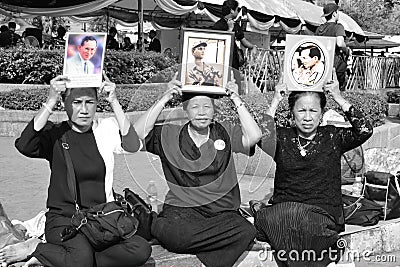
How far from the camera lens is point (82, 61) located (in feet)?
12.5

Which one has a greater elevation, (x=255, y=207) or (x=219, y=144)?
(x=219, y=144)

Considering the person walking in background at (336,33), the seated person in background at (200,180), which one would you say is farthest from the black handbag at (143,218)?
the person walking in background at (336,33)

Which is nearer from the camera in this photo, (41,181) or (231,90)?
(231,90)

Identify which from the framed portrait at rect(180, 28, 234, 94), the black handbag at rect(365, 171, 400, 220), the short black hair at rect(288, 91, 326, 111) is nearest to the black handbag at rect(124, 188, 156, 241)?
the framed portrait at rect(180, 28, 234, 94)

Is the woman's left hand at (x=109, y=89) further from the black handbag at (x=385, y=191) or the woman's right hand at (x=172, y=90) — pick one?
the black handbag at (x=385, y=191)

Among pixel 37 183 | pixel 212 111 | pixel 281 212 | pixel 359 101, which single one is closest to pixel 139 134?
pixel 212 111

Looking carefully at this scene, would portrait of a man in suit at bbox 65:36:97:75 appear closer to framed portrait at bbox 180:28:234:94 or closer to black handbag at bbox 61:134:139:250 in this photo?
framed portrait at bbox 180:28:234:94

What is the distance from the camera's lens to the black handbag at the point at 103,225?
3.64m

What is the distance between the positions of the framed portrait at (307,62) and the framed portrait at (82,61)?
4.45 feet

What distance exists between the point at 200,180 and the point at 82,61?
1101mm

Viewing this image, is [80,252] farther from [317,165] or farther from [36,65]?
[36,65]

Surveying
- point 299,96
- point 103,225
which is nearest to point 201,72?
point 299,96

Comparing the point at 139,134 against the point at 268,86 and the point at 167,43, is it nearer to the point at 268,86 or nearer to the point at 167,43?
the point at 268,86

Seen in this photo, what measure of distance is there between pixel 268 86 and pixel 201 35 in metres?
9.85
